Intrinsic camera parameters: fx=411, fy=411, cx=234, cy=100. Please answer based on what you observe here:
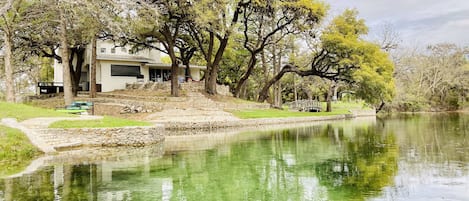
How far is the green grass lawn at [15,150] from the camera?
1277 centimetres

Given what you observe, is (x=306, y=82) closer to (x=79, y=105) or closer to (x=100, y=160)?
(x=79, y=105)

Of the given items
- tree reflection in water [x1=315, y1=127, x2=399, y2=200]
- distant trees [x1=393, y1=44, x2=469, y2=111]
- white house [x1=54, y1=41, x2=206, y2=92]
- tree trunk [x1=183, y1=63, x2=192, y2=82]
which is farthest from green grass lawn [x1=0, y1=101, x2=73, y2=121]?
distant trees [x1=393, y1=44, x2=469, y2=111]

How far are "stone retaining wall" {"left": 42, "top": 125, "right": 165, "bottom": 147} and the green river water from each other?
3.47 ft

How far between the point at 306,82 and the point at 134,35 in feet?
89.3

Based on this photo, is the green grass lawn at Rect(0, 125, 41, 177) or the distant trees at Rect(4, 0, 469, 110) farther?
the distant trees at Rect(4, 0, 469, 110)

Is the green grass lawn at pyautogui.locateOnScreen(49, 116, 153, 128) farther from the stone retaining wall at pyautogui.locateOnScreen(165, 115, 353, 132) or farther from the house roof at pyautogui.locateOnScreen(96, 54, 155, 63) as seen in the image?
the house roof at pyautogui.locateOnScreen(96, 54, 155, 63)

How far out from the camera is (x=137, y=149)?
1684cm

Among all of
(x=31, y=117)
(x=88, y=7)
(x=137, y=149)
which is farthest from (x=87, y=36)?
(x=137, y=149)

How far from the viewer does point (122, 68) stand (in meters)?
37.7

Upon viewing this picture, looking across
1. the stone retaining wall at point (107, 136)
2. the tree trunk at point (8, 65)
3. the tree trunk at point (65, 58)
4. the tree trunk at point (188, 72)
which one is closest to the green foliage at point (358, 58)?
the tree trunk at point (188, 72)

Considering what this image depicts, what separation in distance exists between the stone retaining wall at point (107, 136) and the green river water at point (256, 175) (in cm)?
106

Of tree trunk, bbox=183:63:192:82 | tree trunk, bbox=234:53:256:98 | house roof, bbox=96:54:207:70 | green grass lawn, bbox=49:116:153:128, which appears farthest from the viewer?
tree trunk, bbox=183:63:192:82

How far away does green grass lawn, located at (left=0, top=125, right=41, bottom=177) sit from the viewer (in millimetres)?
12773

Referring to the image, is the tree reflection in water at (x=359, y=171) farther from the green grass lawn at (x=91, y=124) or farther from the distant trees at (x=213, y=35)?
the distant trees at (x=213, y=35)
